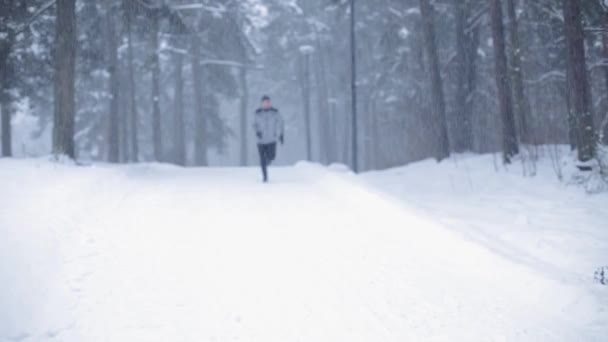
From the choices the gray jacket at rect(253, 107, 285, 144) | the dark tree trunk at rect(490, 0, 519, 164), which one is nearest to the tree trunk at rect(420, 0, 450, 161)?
the dark tree trunk at rect(490, 0, 519, 164)

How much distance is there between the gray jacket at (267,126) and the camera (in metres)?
11.9

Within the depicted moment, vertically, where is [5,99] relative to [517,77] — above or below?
above

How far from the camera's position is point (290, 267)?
4969mm

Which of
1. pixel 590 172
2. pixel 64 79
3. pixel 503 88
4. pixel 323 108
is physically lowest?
pixel 590 172

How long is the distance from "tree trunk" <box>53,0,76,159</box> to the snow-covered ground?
3469 mm

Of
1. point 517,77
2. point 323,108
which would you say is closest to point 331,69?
point 323,108

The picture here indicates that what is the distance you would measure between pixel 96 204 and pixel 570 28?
9.96m

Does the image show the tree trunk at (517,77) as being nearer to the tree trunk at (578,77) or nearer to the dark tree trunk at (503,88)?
the dark tree trunk at (503,88)

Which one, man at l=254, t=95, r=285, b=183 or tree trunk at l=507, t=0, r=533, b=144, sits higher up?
tree trunk at l=507, t=0, r=533, b=144

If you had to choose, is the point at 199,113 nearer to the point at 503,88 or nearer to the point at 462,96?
the point at 462,96

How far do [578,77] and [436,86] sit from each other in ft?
20.9

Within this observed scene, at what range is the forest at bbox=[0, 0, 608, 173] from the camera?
478 inches

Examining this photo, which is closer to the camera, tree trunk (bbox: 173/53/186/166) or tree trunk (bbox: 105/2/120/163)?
tree trunk (bbox: 105/2/120/163)

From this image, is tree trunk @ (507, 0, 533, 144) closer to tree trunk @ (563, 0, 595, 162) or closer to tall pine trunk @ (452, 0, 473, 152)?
tree trunk @ (563, 0, 595, 162)
